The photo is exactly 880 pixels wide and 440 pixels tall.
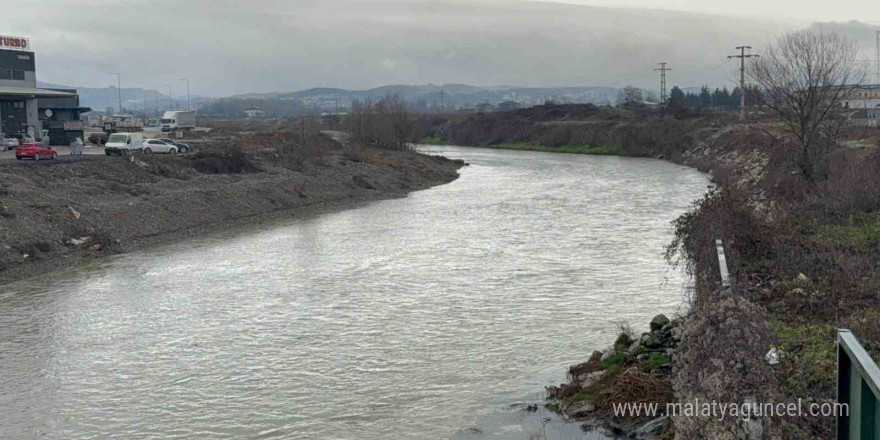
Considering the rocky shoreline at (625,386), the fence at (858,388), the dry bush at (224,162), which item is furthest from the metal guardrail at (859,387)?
the dry bush at (224,162)

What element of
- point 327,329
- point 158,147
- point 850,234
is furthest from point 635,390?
point 158,147

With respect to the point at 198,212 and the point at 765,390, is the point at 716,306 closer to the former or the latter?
the point at 765,390

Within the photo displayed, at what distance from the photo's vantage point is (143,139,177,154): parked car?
167 feet

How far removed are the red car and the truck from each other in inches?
1669

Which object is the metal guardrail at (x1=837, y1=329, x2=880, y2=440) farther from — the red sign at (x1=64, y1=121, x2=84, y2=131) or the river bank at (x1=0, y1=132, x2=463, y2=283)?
the red sign at (x1=64, y1=121, x2=84, y2=131)

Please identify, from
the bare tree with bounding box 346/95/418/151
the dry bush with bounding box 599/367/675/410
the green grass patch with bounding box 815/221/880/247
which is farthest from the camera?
the bare tree with bounding box 346/95/418/151

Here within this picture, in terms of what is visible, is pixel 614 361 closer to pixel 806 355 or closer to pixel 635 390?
pixel 635 390

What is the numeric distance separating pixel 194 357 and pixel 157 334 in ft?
7.85

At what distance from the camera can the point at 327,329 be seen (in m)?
18.3

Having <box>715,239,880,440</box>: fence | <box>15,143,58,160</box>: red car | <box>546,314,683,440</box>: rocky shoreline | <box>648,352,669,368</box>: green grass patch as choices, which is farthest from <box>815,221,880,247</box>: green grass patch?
<box>15,143,58,160</box>: red car

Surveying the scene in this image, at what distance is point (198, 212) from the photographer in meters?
37.0

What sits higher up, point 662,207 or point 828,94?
point 828,94

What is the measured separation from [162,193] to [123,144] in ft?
46.1

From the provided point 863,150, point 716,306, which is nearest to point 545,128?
point 863,150
